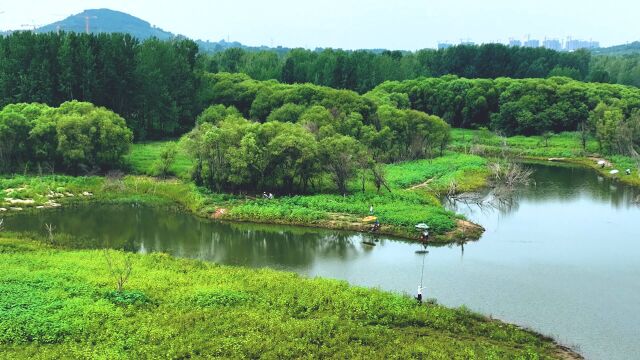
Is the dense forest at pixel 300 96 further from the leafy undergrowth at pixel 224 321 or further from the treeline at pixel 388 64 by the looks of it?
the leafy undergrowth at pixel 224 321

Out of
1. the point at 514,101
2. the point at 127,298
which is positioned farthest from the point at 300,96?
the point at 127,298

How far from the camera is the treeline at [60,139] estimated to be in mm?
46719

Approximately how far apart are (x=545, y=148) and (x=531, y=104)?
29.5 ft

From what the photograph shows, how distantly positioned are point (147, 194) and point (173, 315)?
77.3ft

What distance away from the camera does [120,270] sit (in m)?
27.5

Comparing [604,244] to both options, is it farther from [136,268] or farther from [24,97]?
[24,97]

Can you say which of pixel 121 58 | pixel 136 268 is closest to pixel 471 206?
pixel 136 268

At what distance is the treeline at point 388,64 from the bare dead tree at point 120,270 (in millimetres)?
58178

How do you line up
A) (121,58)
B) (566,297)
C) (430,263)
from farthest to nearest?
(121,58)
(430,263)
(566,297)

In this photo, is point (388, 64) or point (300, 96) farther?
point (388, 64)

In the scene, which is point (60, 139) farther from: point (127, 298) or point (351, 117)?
point (127, 298)

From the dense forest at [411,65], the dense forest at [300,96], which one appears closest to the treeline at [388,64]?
the dense forest at [411,65]

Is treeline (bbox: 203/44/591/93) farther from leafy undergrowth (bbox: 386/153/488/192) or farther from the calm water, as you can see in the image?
the calm water

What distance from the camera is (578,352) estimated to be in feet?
72.0
